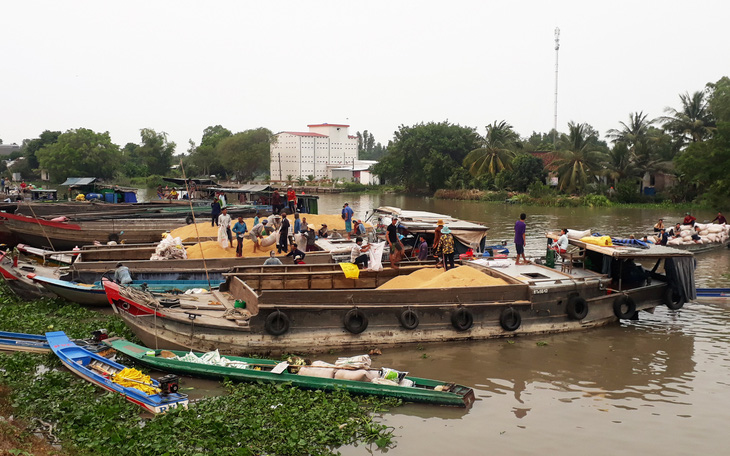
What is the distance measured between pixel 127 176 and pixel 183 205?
56951 millimetres

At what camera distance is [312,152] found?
80.9m

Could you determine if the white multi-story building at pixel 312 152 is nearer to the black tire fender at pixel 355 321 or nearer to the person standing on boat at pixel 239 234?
the person standing on boat at pixel 239 234

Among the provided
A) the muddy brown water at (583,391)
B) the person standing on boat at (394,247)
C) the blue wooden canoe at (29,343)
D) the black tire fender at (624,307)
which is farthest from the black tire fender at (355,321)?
the black tire fender at (624,307)

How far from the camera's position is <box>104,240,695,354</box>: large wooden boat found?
9.87 meters

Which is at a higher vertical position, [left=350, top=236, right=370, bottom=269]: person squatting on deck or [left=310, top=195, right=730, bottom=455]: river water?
[left=350, top=236, right=370, bottom=269]: person squatting on deck

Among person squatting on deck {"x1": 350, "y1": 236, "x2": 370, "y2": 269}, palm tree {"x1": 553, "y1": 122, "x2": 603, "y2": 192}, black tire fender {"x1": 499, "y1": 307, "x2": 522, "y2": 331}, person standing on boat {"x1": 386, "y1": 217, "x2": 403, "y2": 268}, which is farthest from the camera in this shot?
palm tree {"x1": 553, "y1": 122, "x2": 603, "y2": 192}

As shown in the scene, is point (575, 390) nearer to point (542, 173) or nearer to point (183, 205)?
point (183, 205)

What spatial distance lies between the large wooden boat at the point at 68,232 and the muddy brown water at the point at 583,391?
1407 centimetres

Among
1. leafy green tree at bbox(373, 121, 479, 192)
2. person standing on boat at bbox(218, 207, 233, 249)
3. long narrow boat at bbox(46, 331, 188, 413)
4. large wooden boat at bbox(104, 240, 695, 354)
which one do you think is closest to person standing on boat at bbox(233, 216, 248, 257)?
person standing on boat at bbox(218, 207, 233, 249)

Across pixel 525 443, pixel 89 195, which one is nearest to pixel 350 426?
pixel 525 443

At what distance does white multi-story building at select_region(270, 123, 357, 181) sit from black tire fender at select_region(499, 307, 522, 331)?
68177 millimetres

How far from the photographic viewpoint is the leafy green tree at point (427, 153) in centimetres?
5862

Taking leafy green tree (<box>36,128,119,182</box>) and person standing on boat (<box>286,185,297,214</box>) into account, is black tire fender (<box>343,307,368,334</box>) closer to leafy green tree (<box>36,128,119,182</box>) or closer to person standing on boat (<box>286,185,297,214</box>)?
person standing on boat (<box>286,185,297,214</box>)

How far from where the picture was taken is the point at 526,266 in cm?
1289
